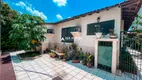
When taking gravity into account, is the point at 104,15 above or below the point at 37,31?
above

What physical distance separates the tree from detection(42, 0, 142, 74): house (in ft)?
6.86

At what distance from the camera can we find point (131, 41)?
4926 mm

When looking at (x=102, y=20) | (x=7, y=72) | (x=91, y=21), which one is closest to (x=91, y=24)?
(x=91, y=21)

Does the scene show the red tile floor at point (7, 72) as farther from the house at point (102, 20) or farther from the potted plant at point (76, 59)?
the house at point (102, 20)

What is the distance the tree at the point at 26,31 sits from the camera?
9.07m

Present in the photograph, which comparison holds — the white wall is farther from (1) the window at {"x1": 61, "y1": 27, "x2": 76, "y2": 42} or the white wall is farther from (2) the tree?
(1) the window at {"x1": 61, "y1": 27, "x2": 76, "y2": 42}

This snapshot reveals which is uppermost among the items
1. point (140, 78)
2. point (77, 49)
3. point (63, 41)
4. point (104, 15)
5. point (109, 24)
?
point (104, 15)

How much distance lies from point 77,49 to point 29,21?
248 inches

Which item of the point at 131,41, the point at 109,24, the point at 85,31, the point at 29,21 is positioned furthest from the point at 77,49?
the point at 29,21

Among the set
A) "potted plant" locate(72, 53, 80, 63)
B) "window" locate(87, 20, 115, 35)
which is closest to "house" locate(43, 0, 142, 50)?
"window" locate(87, 20, 115, 35)

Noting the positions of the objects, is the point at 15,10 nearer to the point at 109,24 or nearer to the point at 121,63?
the point at 109,24

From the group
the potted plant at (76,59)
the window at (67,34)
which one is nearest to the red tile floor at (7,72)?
the potted plant at (76,59)

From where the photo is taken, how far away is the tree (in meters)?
9.07

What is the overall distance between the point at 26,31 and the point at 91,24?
687 centimetres
